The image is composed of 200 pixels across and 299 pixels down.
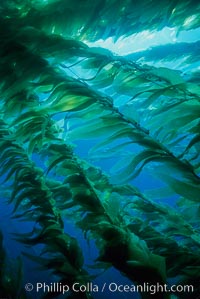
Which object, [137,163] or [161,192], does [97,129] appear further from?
[161,192]

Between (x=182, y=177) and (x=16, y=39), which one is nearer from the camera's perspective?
(x=182, y=177)

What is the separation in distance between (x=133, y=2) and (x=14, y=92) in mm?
869

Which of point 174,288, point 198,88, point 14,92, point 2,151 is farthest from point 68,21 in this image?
point 174,288

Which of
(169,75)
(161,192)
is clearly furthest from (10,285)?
(169,75)

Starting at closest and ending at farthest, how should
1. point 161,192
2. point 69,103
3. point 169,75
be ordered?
1. point 169,75
2. point 69,103
3. point 161,192

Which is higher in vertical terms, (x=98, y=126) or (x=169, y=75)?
(x=169, y=75)

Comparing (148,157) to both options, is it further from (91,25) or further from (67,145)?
(91,25)

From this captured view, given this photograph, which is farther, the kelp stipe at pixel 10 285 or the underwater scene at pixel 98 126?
the kelp stipe at pixel 10 285

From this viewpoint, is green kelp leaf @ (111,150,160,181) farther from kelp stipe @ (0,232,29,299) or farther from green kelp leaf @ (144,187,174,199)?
kelp stipe @ (0,232,29,299)

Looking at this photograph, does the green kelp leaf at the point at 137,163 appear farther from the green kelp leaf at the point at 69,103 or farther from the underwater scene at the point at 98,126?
the green kelp leaf at the point at 69,103

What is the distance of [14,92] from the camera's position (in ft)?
4.78

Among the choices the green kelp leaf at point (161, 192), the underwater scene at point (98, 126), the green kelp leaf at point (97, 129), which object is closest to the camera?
the underwater scene at point (98, 126)

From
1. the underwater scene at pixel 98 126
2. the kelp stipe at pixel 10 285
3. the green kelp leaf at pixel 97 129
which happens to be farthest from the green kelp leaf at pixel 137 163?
the kelp stipe at pixel 10 285

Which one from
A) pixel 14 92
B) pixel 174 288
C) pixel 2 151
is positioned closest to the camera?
pixel 174 288
